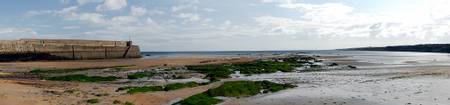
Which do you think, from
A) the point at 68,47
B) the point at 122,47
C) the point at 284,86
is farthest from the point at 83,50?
the point at 284,86

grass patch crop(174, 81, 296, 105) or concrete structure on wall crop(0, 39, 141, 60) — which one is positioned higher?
concrete structure on wall crop(0, 39, 141, 60)

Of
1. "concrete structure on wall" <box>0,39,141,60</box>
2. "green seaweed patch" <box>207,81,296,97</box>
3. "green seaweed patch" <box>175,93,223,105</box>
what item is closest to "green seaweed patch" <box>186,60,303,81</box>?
"green seaweed patch" <box>207,81,296,97</box>

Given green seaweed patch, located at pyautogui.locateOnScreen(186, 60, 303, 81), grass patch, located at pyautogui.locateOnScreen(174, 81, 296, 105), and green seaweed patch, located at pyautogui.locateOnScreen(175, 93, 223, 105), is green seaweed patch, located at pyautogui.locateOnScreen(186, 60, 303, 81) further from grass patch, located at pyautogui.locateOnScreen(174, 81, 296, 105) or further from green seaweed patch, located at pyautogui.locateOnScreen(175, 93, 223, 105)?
green seaweed patch, located at pyautogui.locateOnScreen(175, 93, 223, 105)

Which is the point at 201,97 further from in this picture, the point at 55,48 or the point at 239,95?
the point at 55,48

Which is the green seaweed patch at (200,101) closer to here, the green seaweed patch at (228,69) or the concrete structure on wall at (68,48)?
the green seaweed patch at (228,69)

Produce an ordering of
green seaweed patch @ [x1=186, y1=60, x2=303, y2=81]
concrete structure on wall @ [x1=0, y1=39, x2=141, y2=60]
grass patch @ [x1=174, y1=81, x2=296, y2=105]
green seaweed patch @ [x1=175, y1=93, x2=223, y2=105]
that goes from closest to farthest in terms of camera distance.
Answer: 1. green seaweed patch @ [x1=175, y1=93, x2=223, y2=105]
2. grass patch @ [x1=174, y1=81, x2=296, y2=105]
3. green seaweed patch @ [x1=186, y1=60, x2=303, y2=81]
4. concrete structure on wall @ [x1=0, y1=39, x2=141, y2=60]

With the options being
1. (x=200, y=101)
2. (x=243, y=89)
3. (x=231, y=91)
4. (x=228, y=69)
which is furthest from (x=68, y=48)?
(x=200, y=101)

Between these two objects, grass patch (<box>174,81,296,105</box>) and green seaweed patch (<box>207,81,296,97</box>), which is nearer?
grass patch (<box>174,81,296,105</box>)

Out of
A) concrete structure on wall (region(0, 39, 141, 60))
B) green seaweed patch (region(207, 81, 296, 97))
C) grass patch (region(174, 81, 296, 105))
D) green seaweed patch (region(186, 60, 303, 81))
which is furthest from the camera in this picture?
concrete structure on wall (region(0, 39, 141, 60))
